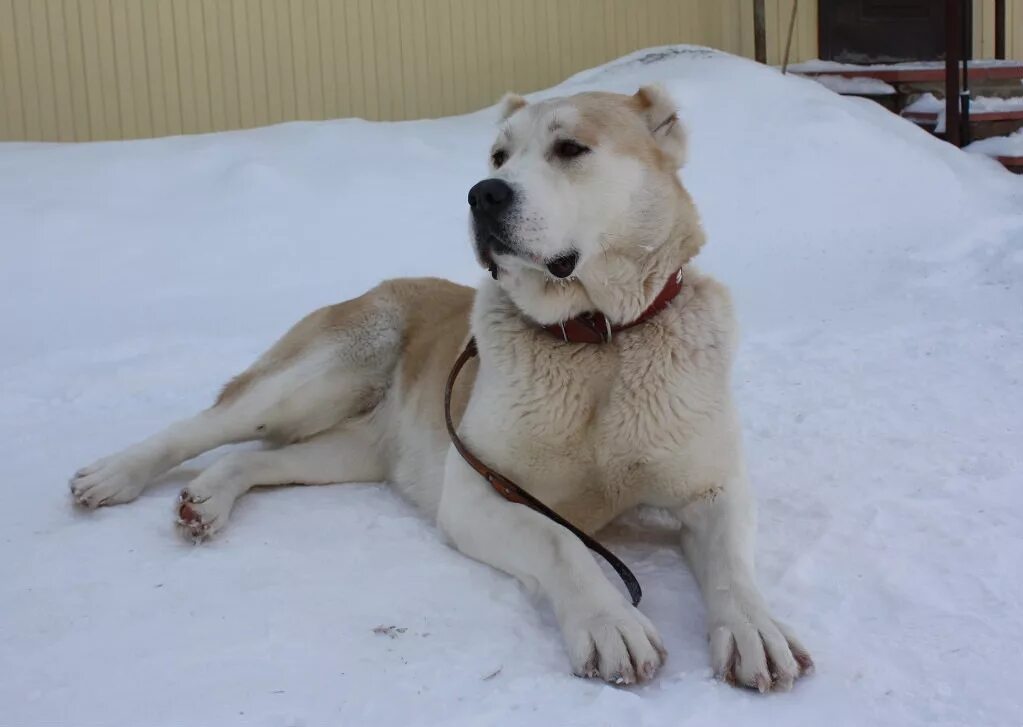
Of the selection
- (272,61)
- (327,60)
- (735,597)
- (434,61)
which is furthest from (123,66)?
(735,597)

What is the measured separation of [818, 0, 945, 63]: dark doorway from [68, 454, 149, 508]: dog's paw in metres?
9.23

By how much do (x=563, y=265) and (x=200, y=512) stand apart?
1155 millimetres

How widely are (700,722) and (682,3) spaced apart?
939 cm

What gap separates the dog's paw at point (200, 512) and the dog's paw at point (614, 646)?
3.73ft

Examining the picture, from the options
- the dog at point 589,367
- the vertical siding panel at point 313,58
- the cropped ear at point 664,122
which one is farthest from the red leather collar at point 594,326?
the vertical siding panel at point 313,58

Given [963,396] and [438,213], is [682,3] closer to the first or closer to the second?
[438,213]

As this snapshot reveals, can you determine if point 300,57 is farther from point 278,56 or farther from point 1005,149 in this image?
point 1005,149

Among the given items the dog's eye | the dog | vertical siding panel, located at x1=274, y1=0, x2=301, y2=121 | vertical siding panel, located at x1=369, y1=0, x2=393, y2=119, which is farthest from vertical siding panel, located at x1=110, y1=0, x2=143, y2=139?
the dog's eye

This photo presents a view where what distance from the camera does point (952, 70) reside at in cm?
855

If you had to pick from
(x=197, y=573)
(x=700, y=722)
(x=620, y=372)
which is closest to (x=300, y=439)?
(x=197, y=573)

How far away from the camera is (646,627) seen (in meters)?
2.09

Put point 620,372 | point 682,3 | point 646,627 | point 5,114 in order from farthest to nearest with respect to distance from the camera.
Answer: point 682,3 < point 5,114 < point 620,372 < point 646,627

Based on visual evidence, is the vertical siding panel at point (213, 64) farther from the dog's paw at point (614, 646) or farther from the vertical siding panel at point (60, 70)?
the dog's paw at point (614, 646)

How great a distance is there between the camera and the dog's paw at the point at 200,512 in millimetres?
2779
